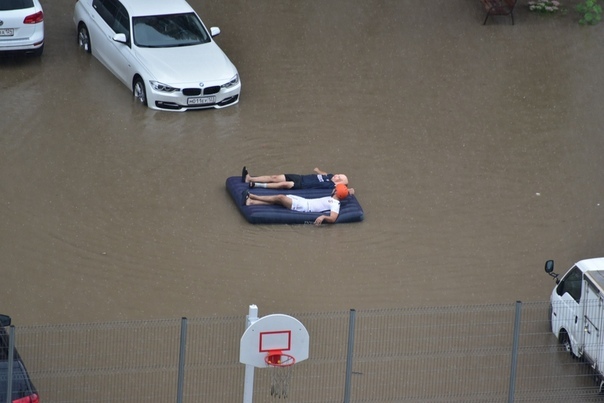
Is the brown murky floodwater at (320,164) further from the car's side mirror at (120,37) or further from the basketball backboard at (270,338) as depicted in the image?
the basketball backboard at (270,338)

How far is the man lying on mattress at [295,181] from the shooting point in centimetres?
2034

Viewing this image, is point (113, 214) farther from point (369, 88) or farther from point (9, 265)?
point (369, 88)

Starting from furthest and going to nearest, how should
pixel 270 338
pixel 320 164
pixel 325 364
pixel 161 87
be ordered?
pixel 161 87
pixel 320 164
pixel 325 364
pixel 270 338

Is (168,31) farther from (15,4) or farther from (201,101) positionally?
(15,4)

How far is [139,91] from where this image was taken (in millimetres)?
23438

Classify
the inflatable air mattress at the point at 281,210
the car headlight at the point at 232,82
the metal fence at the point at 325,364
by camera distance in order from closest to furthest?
the metal fence at the point at 325,364, the inflatable air mattress at the point at 281,210, the car headlight at the point at 232,82

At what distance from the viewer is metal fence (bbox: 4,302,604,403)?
45.5 ft

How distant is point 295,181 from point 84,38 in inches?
270

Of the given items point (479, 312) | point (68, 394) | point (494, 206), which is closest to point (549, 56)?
point (494, 206)

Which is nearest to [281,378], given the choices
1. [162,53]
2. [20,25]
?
[162,53]

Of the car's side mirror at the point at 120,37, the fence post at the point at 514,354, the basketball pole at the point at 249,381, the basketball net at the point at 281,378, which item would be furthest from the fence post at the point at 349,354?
the car's side mirror at the point at 120,37

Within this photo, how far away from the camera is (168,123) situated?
22.8 metres

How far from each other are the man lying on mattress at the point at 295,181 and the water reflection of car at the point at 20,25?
580 centimetres

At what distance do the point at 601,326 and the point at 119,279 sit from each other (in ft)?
20.5
